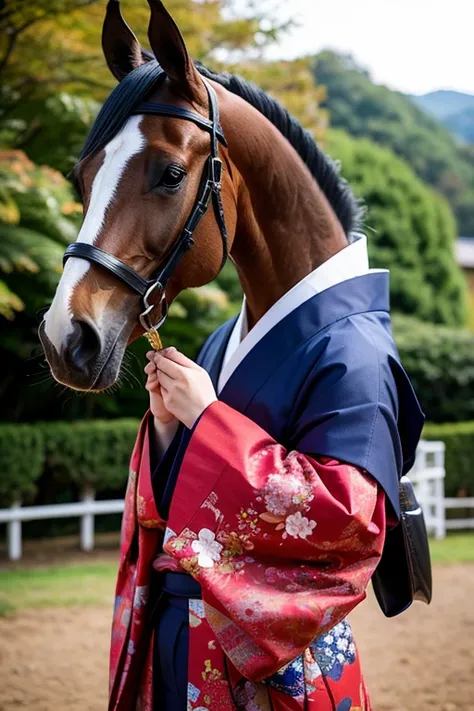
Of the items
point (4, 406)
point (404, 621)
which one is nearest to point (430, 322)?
point (4, 406)

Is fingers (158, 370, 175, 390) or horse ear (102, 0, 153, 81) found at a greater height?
horse ear (102, 0, 153, 81)

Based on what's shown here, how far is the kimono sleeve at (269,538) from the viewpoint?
4.83 ft

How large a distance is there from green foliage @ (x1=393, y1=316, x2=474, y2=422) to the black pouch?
31.7 feet

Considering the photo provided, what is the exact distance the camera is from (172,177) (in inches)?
61.1

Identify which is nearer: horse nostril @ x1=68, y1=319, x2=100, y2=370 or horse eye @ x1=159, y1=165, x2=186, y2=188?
horse nostril @ x1=68, y1=319, x2=100, y2=370

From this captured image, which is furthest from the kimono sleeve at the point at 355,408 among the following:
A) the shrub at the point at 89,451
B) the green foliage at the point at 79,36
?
the shrub at the point at 89,451

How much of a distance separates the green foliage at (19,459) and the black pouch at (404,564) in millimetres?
6430

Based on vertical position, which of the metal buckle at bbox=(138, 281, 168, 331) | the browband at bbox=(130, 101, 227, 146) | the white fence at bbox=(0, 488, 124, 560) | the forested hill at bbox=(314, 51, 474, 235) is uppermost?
the forested hill at bbox=(314, 51, 474, 235)

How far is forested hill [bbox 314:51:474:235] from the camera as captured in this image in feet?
82.8

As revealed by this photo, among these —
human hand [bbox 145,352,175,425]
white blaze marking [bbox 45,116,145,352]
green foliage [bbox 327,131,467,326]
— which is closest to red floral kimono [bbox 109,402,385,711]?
human hand [bbox 145,352,175,425]

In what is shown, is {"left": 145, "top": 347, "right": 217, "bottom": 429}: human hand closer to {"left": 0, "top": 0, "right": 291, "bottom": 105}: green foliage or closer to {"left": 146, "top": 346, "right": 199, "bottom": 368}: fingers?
{"left": 146, "top": 346, "right": 199, "bottom": 368}: fingers

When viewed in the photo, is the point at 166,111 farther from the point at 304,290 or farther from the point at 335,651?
the point at 335,651

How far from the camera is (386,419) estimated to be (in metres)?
1.59

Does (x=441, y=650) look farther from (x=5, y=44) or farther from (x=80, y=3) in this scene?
(x=5, y=44)
